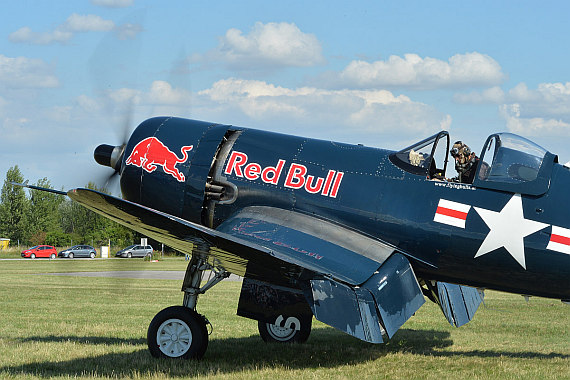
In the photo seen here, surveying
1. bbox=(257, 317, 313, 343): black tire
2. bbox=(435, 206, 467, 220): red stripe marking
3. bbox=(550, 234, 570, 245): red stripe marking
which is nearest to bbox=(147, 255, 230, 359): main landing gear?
bbox=(257, 317, 313, 343): black tire

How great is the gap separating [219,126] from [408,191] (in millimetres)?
2779

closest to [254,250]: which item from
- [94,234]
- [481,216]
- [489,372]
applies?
[481,216]

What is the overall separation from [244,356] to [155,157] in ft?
9.25

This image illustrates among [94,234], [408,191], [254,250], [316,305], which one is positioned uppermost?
[408,191]

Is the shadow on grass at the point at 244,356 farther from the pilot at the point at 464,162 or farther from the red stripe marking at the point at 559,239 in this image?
the pilot at the point at 464,162

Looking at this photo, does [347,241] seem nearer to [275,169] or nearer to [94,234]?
[275,169]

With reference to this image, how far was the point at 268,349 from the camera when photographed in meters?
8.89

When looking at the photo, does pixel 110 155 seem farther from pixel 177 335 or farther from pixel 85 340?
pixel 177 335

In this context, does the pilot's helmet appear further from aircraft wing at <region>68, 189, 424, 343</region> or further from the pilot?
aircraft wing at <region>68, 189, 424, 343</region>

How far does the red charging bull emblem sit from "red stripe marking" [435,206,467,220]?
3206 millimetres

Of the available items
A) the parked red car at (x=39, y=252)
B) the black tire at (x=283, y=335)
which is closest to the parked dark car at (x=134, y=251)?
the parked red car at (x=39, y=252)

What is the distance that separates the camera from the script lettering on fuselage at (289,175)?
7.82 meters

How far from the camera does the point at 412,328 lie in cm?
1207

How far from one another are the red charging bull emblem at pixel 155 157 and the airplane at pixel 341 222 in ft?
0.06
